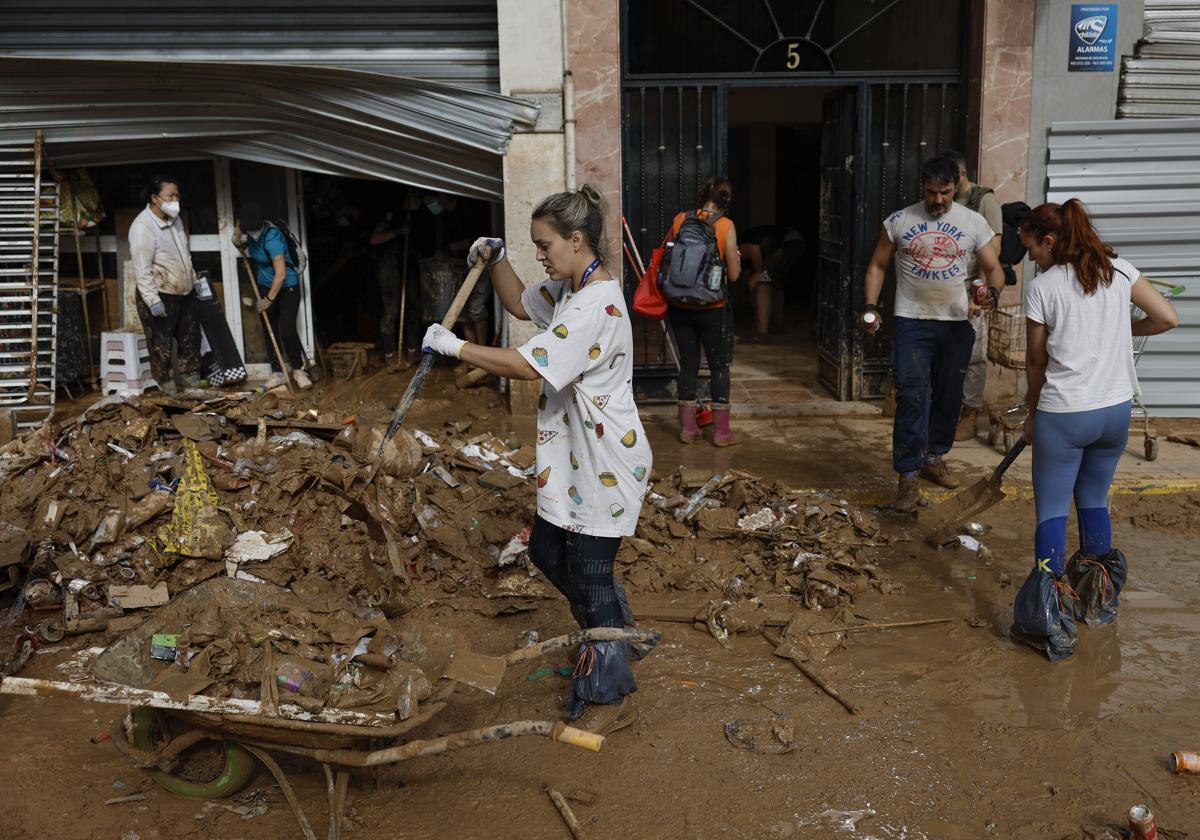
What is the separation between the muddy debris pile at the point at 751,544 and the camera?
233 inches

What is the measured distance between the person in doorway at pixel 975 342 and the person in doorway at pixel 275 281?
559 centimetres

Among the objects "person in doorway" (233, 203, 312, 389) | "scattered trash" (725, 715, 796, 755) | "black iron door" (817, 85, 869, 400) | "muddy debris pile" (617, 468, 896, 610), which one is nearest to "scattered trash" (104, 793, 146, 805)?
"scattered trash" (725, 715, 796, 755)

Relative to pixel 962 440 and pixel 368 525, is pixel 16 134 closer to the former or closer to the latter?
pixel 368 525

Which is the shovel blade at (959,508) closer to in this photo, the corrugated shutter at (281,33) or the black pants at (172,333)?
the corrugated shutter at (281,33)

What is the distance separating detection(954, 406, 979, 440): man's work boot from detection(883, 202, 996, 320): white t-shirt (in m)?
1.88

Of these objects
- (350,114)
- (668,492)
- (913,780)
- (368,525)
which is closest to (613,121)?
(350,114)

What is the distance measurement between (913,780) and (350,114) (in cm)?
653

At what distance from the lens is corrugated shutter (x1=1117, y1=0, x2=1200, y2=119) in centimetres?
869

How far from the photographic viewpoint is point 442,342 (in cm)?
405

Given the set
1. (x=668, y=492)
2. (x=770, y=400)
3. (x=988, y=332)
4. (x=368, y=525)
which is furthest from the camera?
(x=770, y=400)

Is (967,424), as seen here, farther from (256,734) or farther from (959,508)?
(256,734)

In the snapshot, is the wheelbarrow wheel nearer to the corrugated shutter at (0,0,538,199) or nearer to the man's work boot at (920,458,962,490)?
the man's work boot at (920,458,962,490)

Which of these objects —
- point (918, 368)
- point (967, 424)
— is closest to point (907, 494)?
point (918, 368)

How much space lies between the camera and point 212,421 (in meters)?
6.85
